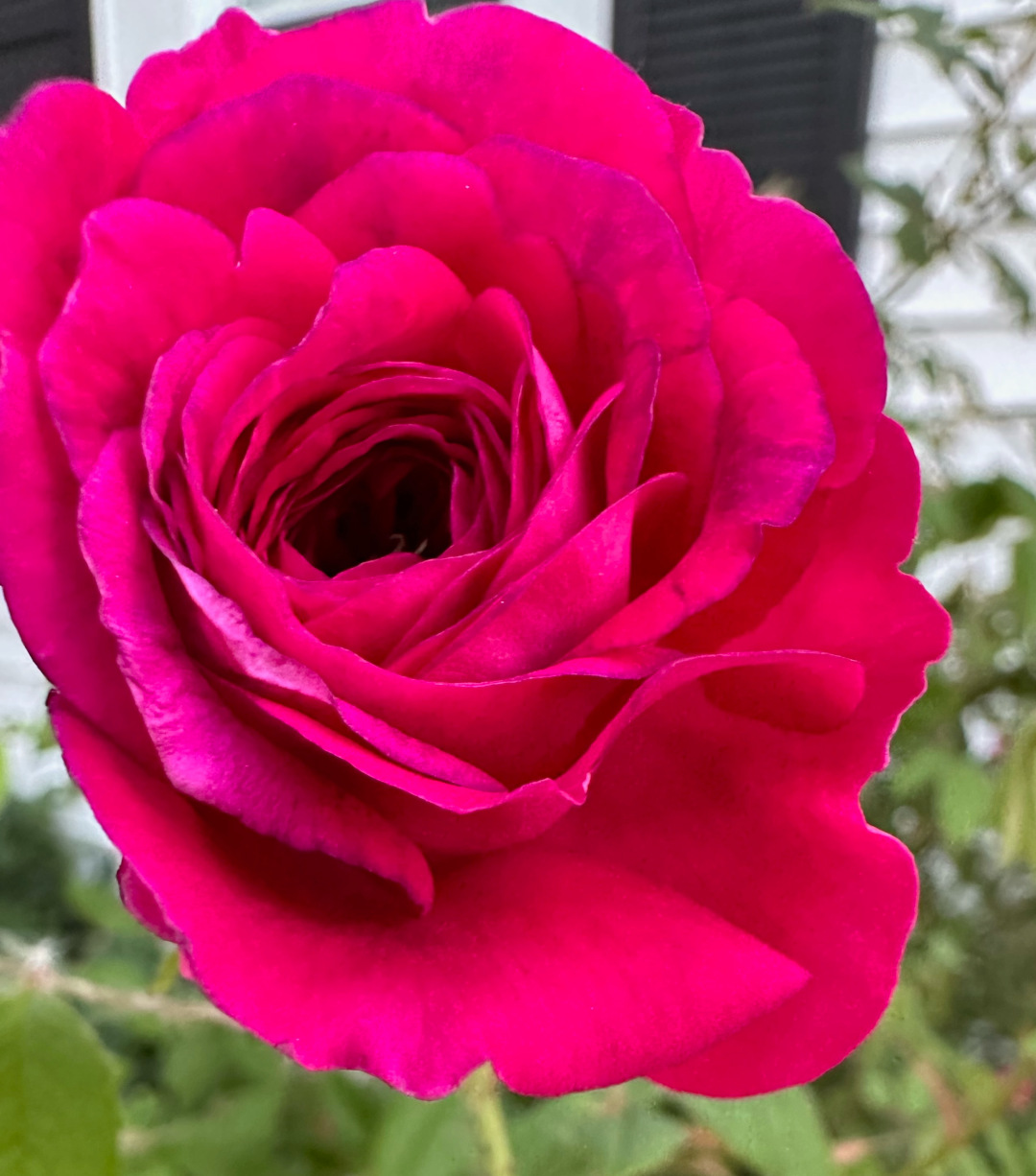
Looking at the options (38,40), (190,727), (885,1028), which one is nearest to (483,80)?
(190,727)

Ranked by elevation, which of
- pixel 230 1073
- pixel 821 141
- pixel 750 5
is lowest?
pixel 230 1073

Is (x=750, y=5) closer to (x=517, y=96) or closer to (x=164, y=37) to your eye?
(x=164, y=37)

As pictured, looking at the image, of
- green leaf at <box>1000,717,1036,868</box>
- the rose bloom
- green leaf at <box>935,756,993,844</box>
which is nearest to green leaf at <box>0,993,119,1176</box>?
the rose bloom

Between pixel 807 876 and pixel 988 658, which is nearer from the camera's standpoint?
pixel 807 876

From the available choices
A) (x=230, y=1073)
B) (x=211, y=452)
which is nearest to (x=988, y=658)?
(x=230, y=1073)

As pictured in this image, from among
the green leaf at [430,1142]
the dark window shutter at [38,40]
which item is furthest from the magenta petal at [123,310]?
the green leaf at [430,1142]

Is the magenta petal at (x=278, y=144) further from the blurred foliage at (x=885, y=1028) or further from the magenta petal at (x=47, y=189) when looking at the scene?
the blurred foliage at (x=885, y=1028)

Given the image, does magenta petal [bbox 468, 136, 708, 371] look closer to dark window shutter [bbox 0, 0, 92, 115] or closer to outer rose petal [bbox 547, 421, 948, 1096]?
outer rose petal [bbox 547, 421, 948, 1096]
